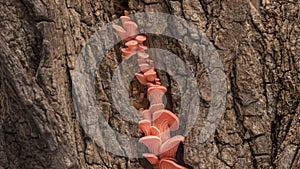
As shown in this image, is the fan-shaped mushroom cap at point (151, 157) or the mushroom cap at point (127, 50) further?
the mushroom cap at point (127, 50)

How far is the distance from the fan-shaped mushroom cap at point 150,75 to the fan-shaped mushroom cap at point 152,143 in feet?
1.50

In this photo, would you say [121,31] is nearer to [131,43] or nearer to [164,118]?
[131,43]

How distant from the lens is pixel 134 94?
362 cm

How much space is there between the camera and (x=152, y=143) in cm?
338

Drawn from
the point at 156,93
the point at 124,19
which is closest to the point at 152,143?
the point at 156,93

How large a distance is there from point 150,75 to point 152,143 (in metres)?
0.49

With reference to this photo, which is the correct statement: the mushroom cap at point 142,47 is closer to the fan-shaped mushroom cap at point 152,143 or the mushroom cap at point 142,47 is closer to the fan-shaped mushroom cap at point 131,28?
the fan-shaped mushroom cap at point 131,28

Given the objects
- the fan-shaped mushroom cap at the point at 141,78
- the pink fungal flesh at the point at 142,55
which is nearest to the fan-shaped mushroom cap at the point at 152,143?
the fan-shaped mushroom cap at the point at 141,78

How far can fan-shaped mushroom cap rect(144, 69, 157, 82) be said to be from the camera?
11.6 ft

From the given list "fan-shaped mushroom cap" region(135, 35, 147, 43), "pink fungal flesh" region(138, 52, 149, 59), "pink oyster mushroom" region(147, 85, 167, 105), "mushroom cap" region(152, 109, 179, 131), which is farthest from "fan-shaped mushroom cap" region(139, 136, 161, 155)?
"fan-shaped mushroom cap" region(135, 35, 147, 43)

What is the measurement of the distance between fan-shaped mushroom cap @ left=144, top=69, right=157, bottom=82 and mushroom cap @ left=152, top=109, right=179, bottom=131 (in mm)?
276

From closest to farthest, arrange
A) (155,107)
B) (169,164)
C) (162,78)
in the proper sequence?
(169,164), (155,107), (162,78)

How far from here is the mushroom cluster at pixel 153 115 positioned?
3389 mm

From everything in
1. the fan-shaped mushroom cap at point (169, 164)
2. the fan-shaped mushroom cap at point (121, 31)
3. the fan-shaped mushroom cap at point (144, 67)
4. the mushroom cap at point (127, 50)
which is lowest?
the fan-shaped mushroom cap at point (169, 164)
